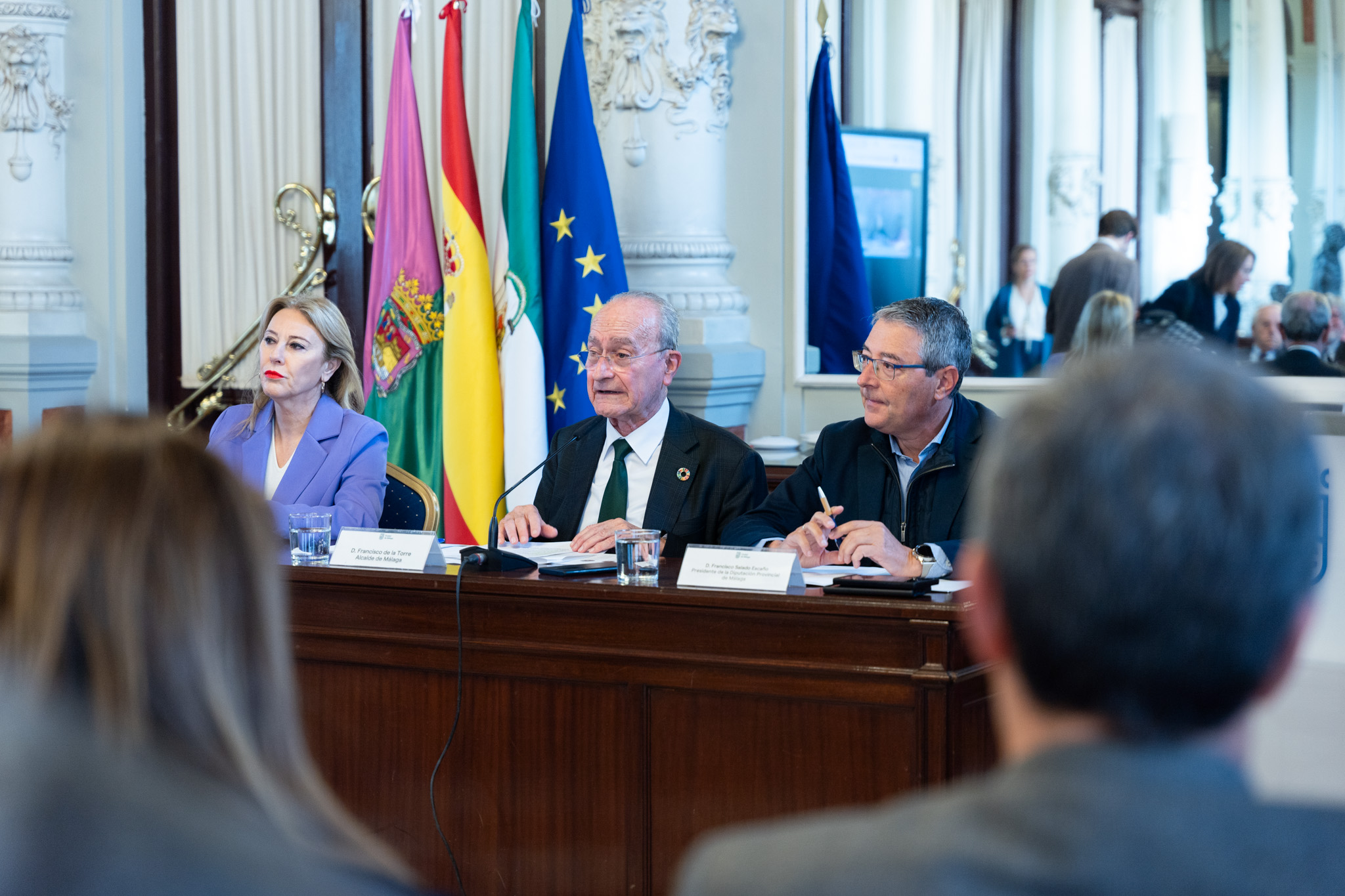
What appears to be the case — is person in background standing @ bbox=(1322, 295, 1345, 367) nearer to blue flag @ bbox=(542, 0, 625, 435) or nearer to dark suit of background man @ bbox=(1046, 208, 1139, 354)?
dark suit of background man @ bbox=(1046, 208, 1139, 354)

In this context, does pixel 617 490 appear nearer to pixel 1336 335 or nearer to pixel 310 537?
pixel 310 537

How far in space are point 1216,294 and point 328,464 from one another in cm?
275

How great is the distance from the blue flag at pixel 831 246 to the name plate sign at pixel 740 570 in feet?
7.78

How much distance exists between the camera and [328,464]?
11.5ft

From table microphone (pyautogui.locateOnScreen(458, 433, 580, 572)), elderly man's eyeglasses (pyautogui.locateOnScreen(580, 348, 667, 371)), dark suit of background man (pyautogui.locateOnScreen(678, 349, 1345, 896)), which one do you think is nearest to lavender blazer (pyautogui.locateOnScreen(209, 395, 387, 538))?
elderly man's eyeglasses (pyautogui.locateOnScreen(580, 348, 667, 371))

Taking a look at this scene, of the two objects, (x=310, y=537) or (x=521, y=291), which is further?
(x=521, y=291)

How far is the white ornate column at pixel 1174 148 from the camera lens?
4707 mm

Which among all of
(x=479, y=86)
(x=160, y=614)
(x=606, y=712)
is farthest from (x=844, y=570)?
(x=479, y=86)

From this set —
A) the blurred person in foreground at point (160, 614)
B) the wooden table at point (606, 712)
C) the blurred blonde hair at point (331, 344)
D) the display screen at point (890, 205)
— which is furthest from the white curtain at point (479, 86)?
the blurred person in foreground at point (160, 614)

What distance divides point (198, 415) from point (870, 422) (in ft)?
9.88

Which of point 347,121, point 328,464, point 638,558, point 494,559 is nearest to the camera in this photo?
point 638,558

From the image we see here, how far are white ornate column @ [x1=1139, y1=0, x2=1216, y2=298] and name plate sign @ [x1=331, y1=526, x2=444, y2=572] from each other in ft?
9.18

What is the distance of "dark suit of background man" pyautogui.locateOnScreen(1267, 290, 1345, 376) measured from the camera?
4402 mm

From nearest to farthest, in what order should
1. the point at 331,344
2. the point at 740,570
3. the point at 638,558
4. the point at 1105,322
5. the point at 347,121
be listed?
the point at 740,570
the point at 638,558
the point at 331,344
the point at 1105,322
the point at 347,121
